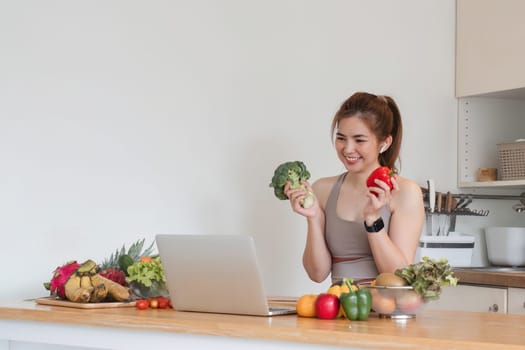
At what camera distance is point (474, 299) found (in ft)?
12.7

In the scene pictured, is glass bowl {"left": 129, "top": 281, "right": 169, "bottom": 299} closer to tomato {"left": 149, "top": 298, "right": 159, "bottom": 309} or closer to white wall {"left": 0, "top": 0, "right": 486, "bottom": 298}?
tomato {"left": 149, "top": 298, "right": 159, "bottom": 309}

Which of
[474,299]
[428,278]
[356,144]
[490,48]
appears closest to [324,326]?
[428,278]

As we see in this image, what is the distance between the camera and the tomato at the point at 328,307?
2219 mm

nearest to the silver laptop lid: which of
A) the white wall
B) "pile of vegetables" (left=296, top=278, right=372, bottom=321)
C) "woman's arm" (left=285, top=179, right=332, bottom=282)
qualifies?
"pile of vegetables" (left=296, top=278, right=372, bottom=321)

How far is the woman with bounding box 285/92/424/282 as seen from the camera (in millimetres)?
2867

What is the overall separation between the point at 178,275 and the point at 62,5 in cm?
137

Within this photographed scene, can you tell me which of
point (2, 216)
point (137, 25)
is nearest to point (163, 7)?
point (137, 25)

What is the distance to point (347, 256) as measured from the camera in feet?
9.91

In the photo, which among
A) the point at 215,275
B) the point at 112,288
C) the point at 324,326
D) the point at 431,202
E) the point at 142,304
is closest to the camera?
the point at 324,326

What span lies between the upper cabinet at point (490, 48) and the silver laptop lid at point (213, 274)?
226 cm

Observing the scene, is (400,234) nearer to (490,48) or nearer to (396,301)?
(396,301)

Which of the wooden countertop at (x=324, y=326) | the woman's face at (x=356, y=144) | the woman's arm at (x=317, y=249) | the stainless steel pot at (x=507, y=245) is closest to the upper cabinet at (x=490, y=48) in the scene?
the stainless steel pot at (x=507, y=245)

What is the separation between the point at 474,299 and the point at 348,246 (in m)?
1.10

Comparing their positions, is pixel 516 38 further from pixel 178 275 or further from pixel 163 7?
pixel 178 275
